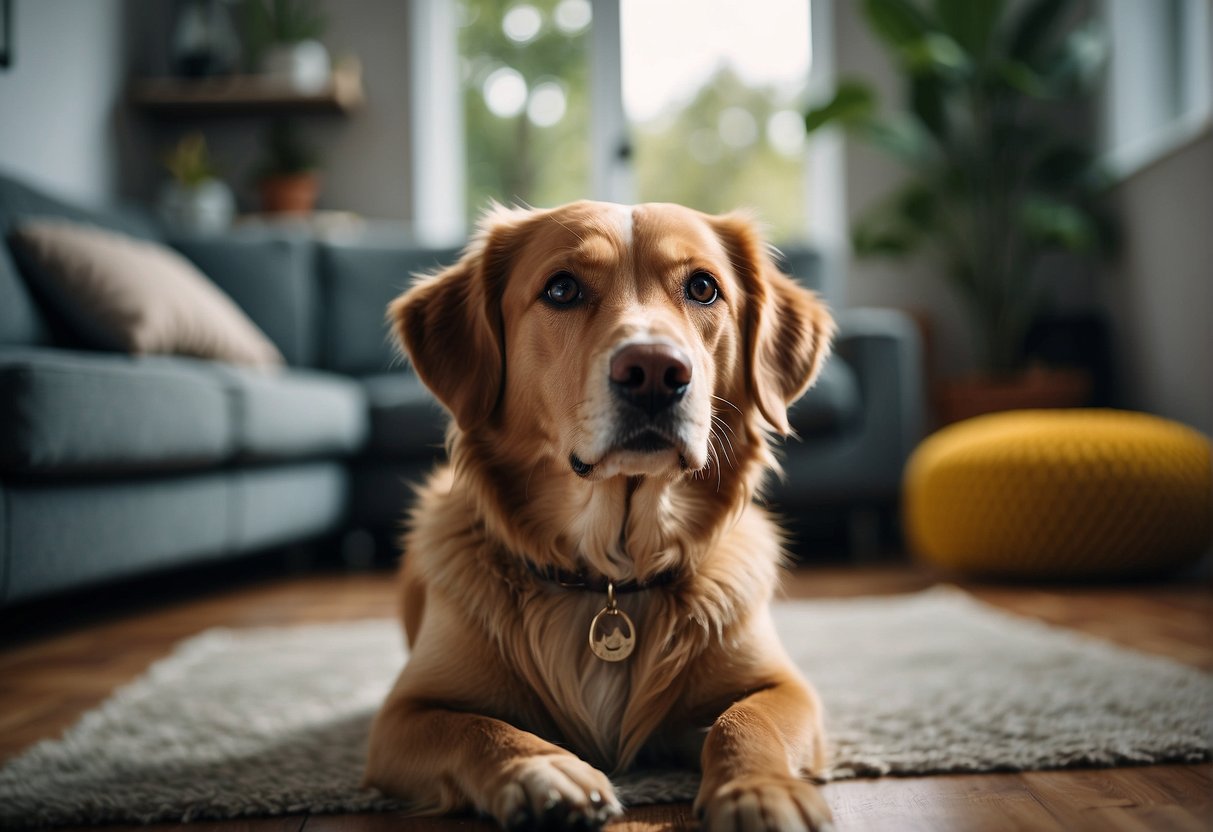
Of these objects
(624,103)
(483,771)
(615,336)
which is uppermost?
(624,103)

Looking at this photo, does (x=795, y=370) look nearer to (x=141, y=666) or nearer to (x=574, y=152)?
(x=141, y=666)

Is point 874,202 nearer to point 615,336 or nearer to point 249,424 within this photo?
point 249,424

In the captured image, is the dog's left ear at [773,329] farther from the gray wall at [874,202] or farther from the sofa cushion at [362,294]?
the gray wall at [874,202]

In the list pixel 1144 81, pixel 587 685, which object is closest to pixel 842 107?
pixel 1144 81

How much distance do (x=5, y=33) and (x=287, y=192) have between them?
1.76m

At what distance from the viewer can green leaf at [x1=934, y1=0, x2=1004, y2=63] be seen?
478 cm

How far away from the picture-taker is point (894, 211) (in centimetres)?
526

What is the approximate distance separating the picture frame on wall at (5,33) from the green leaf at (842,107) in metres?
3.65

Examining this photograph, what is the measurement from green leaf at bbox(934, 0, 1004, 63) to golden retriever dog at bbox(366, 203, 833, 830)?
3.91 metres

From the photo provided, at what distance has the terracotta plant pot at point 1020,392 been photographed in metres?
4.80

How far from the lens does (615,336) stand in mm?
1285

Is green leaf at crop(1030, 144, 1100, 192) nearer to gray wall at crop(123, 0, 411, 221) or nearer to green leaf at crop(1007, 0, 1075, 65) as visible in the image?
green leaf at crop(1007, 0, 1075, 65)

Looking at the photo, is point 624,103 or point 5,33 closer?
point 5,33

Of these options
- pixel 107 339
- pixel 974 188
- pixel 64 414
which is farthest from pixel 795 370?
pixel 974 188
